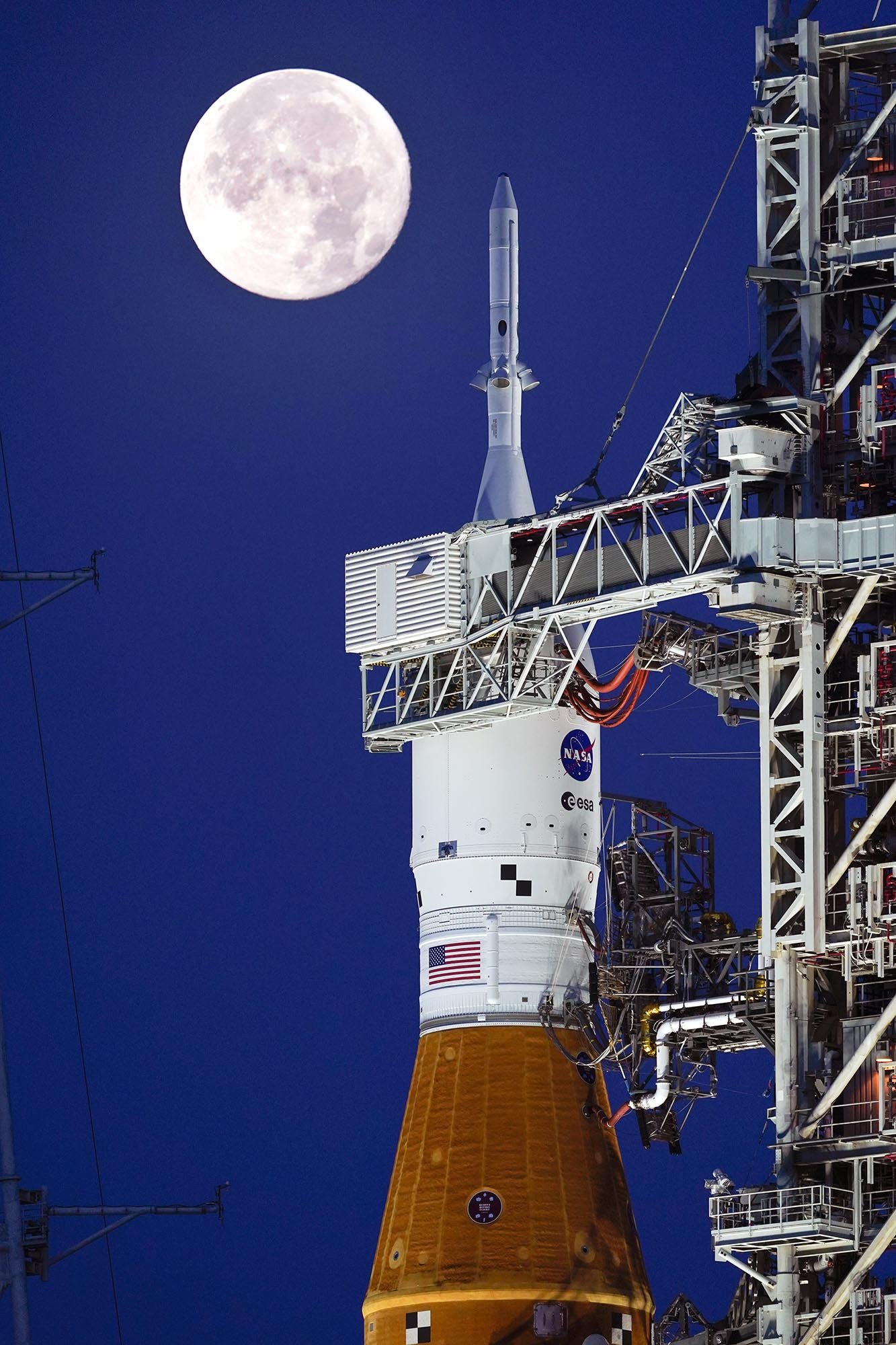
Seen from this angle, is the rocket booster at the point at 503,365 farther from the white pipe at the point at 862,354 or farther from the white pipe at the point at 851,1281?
the white pipe at the point at 851,1281

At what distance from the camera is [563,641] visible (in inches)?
3334

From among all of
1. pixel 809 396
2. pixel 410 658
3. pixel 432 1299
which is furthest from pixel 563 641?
pixel 432 1299

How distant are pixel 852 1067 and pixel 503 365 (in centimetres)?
2365

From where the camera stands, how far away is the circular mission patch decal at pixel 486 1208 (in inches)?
3290

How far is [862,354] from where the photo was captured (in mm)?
77812

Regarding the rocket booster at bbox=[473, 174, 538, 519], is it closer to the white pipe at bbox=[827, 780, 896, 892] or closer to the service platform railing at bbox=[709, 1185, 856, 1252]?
the white pipe at bbox=[827, 780, 896, 892]

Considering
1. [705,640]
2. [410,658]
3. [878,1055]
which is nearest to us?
[878,1055]

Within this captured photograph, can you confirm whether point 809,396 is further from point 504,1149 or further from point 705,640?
point 504,1149

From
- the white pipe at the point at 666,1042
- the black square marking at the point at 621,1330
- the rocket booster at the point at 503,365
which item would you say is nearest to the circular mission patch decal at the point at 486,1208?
the black square marking at the point at 621,1330

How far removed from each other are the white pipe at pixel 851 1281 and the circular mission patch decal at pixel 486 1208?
10474mm

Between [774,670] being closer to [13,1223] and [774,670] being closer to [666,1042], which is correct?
[666,1042]

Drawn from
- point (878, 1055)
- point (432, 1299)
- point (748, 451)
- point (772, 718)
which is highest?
point (748, 451)

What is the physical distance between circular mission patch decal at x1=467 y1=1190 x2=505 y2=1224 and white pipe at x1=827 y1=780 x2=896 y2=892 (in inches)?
497

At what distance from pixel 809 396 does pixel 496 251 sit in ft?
49.1
